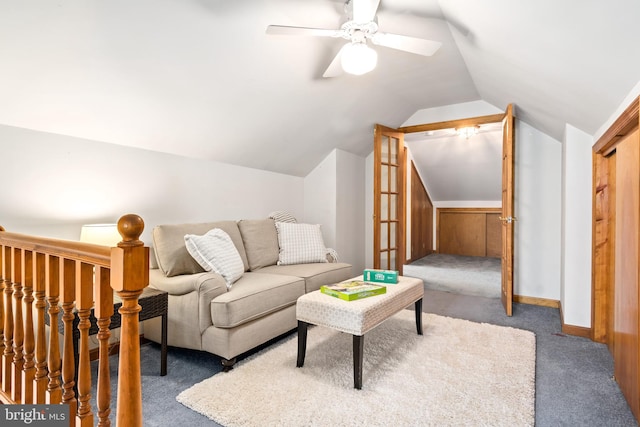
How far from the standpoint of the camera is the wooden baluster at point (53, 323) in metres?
1.25

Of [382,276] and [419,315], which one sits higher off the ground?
[382,276]

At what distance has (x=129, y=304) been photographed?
0.97 m

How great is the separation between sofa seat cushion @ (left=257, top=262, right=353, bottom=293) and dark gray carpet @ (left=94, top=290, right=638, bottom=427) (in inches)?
34.0

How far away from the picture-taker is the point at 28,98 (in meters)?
1.94

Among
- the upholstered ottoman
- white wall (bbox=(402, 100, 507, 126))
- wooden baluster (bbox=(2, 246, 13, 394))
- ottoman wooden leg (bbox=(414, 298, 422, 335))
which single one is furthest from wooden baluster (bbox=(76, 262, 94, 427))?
white wall (bbox=(402, 100, 507, 126))

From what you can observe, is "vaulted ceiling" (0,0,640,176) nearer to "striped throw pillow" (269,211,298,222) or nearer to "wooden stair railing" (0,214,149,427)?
"striped throw pillow" (269,211,298,222)

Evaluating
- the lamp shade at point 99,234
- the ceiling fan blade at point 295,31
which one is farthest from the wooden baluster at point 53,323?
the ceiling fan blade at point 295,31

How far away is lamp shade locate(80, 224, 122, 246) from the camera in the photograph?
2051mm

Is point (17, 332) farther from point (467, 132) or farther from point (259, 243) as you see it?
point (467, 132)

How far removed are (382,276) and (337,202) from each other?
187 centimetres

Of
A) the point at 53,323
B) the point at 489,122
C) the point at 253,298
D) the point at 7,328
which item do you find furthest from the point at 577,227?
the point at 7,328

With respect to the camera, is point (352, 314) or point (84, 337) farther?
point (352, 314)

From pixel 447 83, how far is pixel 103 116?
10.1 ft

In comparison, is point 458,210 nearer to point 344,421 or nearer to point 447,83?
point 447,83
